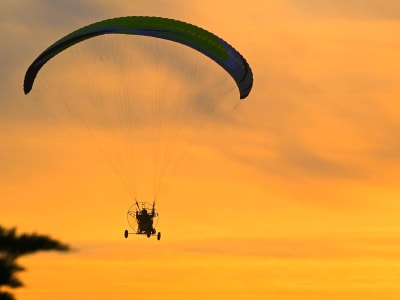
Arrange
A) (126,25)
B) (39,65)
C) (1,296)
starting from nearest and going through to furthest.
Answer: (1,296) → (126,25) → (39,65)

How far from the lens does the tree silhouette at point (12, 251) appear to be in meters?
9.09

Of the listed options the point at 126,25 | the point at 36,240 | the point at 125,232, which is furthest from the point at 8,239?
the point at 125,232

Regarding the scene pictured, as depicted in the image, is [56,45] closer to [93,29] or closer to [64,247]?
[93,29]

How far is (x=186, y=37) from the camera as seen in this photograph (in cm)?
4531

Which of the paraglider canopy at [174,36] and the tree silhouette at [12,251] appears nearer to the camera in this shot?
the tree silhouette at [12,251]

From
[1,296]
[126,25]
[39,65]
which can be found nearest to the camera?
[1,296]

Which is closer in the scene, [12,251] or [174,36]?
[12,251]

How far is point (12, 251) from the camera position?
9.15 meters

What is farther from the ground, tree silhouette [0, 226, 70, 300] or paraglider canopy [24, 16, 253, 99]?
paraglider canopy [24, 16, 253, 99]

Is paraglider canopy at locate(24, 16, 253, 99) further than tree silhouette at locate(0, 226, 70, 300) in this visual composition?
Yes

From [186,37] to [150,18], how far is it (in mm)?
2228

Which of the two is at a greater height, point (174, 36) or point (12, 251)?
point (174, 36)

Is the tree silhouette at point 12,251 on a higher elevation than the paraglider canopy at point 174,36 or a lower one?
lower

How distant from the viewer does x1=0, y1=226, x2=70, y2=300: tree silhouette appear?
909cm
